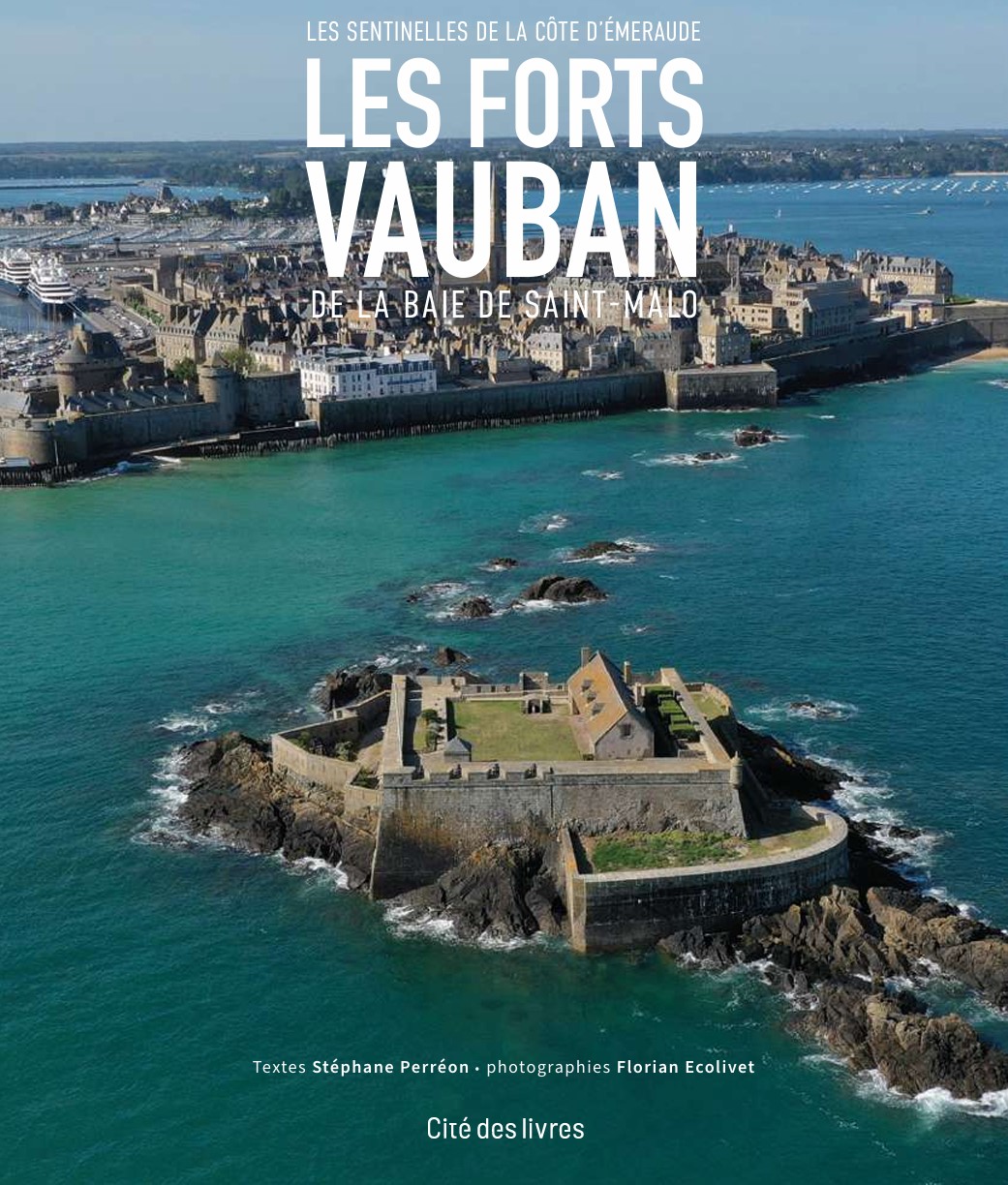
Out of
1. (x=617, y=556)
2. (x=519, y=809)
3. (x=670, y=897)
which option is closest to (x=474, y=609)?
(x=617, y=556)

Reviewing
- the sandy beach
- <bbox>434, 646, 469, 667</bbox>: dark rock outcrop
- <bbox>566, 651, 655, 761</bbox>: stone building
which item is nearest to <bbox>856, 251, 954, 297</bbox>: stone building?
the sandy beach

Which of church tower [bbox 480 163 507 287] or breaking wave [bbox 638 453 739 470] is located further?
church tower [bbox 480 163 507 287]

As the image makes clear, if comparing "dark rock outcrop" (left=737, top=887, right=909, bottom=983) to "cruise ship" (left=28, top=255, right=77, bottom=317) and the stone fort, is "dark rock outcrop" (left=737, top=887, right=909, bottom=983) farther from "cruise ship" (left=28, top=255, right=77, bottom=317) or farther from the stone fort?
"cruise ship" (left=28, top=255, right=77, bottom=317)

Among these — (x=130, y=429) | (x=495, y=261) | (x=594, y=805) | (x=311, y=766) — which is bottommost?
(x=311, y=766)

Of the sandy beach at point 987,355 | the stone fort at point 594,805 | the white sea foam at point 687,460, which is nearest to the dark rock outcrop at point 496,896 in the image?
the stone fort at point 594,805

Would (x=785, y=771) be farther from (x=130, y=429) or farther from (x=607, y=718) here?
(x=130, y=429)

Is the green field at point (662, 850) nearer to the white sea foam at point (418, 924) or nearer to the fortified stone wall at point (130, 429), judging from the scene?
the white sea foam at point (418, 924)

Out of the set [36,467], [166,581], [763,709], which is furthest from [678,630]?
[36,467]
